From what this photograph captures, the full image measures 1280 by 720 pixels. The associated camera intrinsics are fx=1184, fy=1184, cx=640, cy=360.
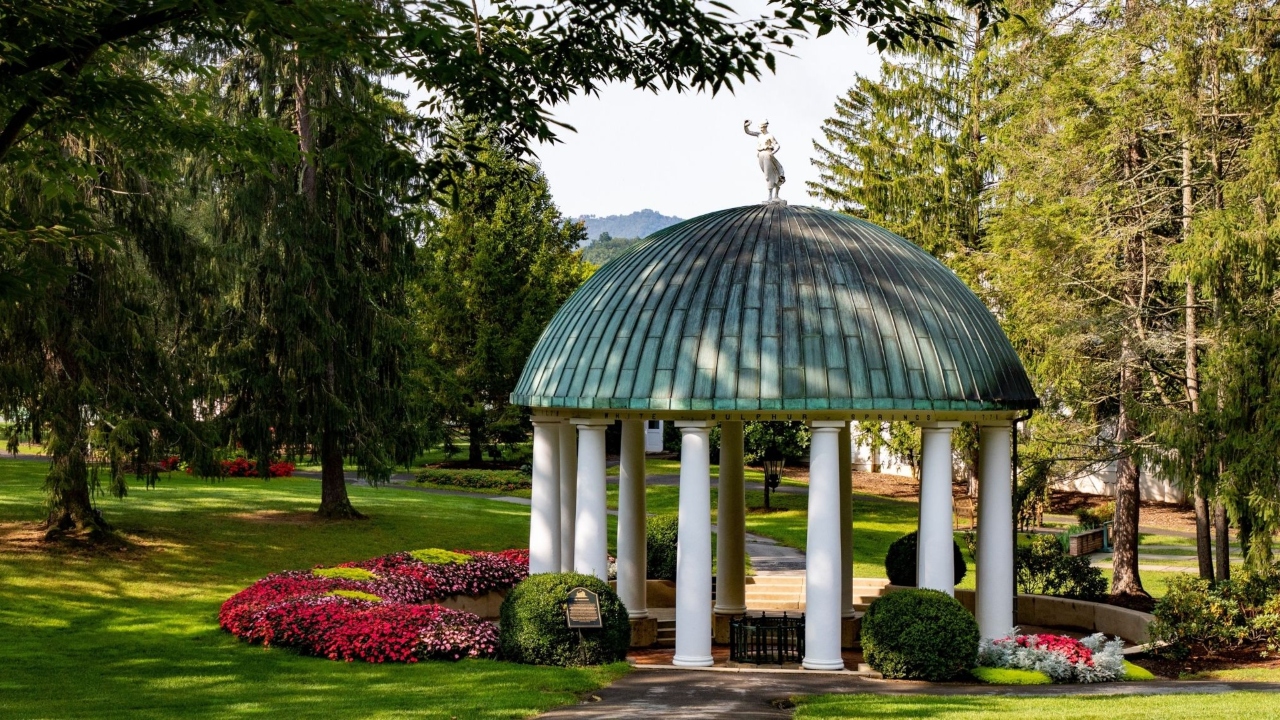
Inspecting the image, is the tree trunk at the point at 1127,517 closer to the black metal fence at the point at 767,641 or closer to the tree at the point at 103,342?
the black metal fence at the point at 767,641

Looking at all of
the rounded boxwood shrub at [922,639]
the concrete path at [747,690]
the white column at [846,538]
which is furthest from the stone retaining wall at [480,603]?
the rounded boxwood shrub at [922,639]

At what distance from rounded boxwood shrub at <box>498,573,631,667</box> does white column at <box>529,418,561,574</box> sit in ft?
6.28

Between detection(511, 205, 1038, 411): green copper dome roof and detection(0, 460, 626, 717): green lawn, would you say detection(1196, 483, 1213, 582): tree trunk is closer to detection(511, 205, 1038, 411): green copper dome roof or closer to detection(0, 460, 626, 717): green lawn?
detection(511, 205, 1038, 411): green copper dome roof

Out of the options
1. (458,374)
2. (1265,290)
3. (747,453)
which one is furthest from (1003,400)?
(458,374)

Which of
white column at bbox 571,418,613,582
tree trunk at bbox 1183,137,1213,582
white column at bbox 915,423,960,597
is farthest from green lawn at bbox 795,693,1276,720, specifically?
tree trunk at bbox 1183,137,1213,582

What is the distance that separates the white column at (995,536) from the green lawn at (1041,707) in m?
3.45

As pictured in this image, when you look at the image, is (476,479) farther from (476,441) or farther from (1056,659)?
(1056,659)

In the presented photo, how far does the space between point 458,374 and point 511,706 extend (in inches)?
1537

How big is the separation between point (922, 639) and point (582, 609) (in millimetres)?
4497

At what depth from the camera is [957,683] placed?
15.5 metres

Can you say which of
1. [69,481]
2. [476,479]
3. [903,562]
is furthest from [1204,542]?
[476,479]

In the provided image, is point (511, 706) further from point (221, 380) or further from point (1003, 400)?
point (221, 380)

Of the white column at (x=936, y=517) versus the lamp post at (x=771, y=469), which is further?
the lamp post at (x=771, y=469)

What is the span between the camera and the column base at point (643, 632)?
1922cm
